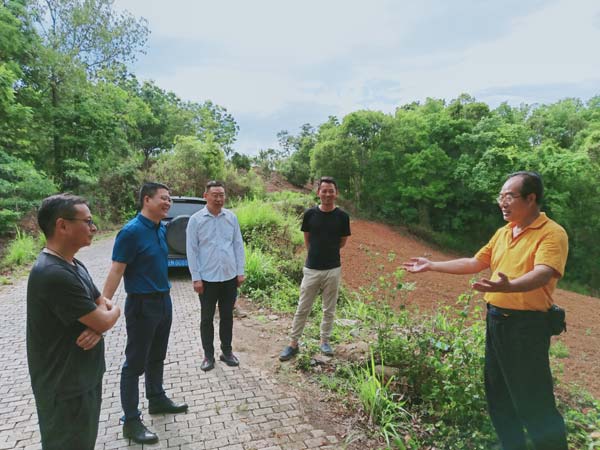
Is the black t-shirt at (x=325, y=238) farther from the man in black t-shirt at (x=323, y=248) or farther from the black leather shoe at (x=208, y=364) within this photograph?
the black leather shoe at (x=208, y=364)

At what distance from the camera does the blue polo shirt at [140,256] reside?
2.53 metres

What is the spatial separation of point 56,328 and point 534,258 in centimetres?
255

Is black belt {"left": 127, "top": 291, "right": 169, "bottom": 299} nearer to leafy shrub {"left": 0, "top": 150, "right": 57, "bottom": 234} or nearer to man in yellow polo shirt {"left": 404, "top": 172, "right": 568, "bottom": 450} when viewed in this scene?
man in yellow polo shirt {"left": 404, "top": 172, "right": 568, "bottom": 450}

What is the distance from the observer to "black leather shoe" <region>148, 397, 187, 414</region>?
286 cm

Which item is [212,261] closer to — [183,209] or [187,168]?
[183,209]

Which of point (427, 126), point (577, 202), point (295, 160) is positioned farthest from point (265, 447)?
point (295, 160)

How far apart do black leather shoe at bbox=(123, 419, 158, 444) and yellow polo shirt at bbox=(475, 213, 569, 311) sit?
2525mm

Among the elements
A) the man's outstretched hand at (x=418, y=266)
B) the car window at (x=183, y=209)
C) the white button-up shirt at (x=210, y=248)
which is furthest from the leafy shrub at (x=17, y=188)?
the man's outstretched hand at (x=418, y=266)

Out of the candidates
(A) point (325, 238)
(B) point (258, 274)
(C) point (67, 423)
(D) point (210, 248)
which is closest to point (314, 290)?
(A) point (325, 238)

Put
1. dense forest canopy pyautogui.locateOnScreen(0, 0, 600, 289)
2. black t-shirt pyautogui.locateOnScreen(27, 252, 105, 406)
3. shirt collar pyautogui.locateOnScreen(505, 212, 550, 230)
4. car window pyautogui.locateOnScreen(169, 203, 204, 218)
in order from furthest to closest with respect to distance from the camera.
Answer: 1. dense forest canopy pyautogui.locateOnScreen(0, 0, 600, 289)
2. car window pyautogui.locateOnScreen(169, 203, 204, 218)
3. shirt collar pyautogui.locateOnScreen(505, 212, 550, 230)
4. black t-shirt pyautogui.locateOnScreen(27, 252, 105, 406)

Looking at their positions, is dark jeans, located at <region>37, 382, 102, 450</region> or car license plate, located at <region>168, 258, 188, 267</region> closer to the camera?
dark jeans, located at <region>37, 382, 102, 450</region>

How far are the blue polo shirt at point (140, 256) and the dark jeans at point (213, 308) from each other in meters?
0.93

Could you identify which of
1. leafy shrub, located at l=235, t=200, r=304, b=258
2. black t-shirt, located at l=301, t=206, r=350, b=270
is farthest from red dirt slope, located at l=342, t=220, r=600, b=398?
leafy shrub, located at l=235, t=200, r=304, b=258

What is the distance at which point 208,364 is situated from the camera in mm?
3633
